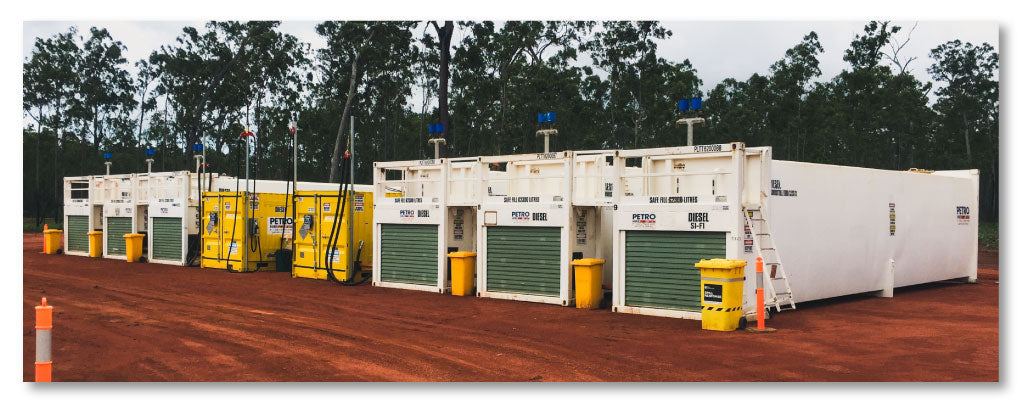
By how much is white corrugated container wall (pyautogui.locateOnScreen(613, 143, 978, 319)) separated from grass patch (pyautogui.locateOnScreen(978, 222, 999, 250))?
21.6 metres

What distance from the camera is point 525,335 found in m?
11.5

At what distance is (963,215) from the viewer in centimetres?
1986

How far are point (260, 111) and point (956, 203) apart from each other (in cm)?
4805

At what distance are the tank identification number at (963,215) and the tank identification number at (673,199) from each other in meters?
10.4

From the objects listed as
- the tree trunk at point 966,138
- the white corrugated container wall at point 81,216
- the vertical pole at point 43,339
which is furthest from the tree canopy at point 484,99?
the vertical pole at point 43,339

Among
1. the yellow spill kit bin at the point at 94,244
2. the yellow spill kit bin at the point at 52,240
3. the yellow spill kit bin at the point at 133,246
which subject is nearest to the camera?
the yellow spill kit bin at the point at 133,246

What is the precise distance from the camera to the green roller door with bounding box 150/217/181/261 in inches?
981

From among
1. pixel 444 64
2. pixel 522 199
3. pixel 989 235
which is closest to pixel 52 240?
pixel 444 64

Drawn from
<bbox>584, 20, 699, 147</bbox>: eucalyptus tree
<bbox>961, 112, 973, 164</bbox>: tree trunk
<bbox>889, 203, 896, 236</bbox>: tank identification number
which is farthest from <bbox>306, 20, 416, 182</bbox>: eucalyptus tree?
<bbox>961, 112, 973, 164</bbox>: tree trunk

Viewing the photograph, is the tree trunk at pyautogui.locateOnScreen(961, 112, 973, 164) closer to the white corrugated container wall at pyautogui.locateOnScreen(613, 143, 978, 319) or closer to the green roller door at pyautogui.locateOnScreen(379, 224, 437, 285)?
the white corrugated container wall at pyautogui.locateOnScreen(613, 143, 978, 319)

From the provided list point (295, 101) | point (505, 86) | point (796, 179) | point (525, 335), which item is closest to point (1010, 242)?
point (796, 179)

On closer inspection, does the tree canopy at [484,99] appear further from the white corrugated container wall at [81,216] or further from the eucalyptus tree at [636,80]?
the white corrugated container wall at [81,216]

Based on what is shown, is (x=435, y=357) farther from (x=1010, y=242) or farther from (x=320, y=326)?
(x=1010, y=242)

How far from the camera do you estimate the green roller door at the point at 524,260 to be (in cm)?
1484
